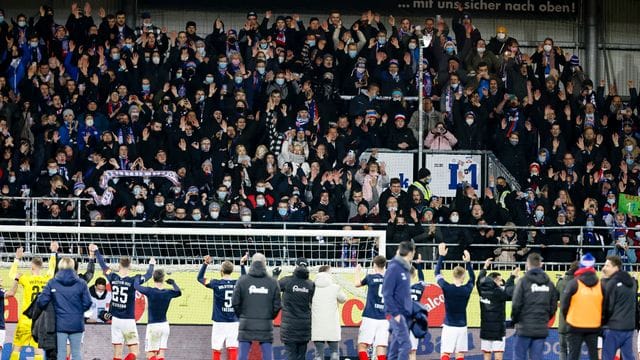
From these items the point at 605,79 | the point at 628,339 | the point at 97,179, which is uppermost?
the point at 605,79

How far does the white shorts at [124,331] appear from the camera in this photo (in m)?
23.3

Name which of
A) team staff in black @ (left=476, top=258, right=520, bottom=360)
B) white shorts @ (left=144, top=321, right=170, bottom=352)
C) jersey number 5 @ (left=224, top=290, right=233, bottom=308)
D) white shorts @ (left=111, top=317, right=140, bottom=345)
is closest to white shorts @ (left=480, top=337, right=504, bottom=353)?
team staff in black @ (left=476, top=258, right=520, bottom=360)

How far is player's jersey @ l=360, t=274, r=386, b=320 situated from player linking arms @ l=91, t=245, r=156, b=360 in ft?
11.6

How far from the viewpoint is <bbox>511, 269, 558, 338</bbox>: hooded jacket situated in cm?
2067

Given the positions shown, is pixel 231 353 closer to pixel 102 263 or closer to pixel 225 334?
pixel 225 334

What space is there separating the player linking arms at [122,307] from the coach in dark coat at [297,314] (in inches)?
113

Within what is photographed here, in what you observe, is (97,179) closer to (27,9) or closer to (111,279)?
(111,279)

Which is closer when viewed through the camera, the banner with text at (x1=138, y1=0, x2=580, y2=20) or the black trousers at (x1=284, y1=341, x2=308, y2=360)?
the black trousers at (x1=284, y1=341, x2=308, y2=360)

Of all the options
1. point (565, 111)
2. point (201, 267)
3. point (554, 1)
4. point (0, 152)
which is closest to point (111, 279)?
point (201, 267)

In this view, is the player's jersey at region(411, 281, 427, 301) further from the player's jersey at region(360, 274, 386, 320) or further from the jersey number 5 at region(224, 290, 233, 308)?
the jersey number 5 at region(224, 290, 233, 308)

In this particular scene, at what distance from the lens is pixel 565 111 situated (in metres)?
31.0

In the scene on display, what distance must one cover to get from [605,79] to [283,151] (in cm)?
1141

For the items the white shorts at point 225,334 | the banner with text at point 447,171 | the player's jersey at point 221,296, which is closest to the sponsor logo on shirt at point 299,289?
the player's jersey at point 221,296

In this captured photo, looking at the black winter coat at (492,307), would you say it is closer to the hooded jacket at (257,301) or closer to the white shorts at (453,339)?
the white shorts at (453,339)
